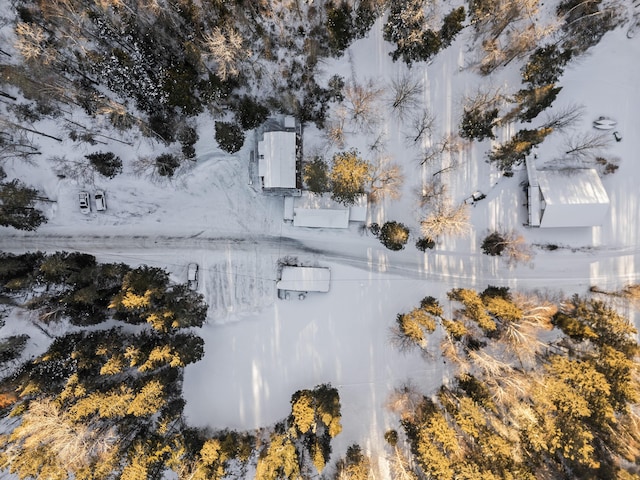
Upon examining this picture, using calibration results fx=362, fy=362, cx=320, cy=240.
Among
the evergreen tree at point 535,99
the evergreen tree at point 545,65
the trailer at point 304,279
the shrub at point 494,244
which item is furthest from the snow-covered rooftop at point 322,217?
the evergreen tree at point 545,65

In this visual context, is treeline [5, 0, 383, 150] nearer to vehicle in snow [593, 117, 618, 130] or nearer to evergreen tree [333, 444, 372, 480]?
vehicle in snow [593, 117, 618, 130]

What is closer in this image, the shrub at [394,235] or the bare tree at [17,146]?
the bare tree at [17,146]

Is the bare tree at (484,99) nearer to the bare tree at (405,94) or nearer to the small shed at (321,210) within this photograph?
the bare tree at (405,94)

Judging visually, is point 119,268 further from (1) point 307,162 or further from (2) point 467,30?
(2) point 467,30

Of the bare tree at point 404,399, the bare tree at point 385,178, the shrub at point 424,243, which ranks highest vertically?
the bare tree at point 385,178

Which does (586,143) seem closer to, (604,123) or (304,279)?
(604,123)

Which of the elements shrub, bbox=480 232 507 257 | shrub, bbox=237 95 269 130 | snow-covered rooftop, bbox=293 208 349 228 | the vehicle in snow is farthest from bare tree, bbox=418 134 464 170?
shrub, bbox=237 95 269 130

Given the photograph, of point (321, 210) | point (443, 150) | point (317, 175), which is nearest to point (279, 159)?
point (317, 175)

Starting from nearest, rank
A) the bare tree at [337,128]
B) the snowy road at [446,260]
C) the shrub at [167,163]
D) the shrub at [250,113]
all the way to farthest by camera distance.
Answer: the shrub at [250,113]
the bare tree at [337,128]
the shrub at [167,163]
the snowy road at [446,260]

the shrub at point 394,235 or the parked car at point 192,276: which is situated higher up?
the shrub at point 394,235
